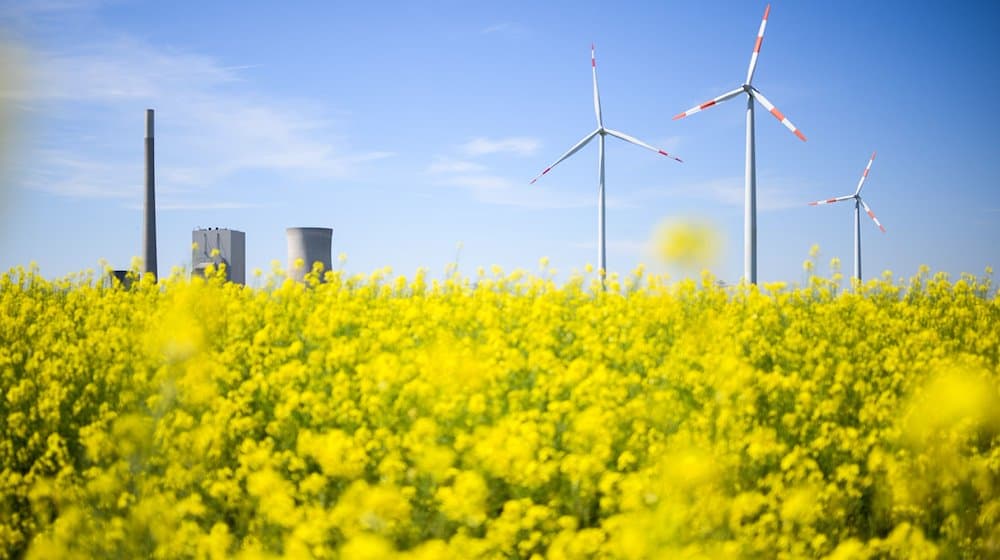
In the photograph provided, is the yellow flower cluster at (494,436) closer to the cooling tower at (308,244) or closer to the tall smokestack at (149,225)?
the tall smokestack at (149,225)

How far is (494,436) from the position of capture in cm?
473

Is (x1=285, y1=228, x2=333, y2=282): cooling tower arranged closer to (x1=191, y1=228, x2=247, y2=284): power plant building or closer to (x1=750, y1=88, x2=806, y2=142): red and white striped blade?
(x1=191, y1=228, x2=247, y2=284): power plant building

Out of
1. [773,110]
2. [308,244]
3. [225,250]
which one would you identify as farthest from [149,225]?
[773,110]

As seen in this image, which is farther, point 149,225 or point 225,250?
point 225,250

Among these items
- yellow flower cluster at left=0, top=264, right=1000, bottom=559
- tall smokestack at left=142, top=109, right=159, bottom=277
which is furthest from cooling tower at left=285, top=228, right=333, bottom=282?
yellow flower cluster at left=0, top=264, right=1000, bottom=559

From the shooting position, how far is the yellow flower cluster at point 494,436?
4.35m

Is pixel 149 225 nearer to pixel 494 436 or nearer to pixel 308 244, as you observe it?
pixel 308 244

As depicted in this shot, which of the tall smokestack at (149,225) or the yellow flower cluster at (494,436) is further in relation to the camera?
the tall smokestack at (149,225)

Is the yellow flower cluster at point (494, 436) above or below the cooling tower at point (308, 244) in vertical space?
below

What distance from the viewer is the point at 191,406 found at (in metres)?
6.33

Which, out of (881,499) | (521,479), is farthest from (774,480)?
(521,479)

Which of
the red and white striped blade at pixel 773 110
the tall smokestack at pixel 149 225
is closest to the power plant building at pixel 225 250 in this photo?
the tall smokestack at pixel 149 225

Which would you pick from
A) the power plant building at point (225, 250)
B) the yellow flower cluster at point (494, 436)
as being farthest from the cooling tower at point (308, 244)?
the yellow flower cluster at point (494, 436)

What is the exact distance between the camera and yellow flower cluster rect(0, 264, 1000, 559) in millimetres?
4348
